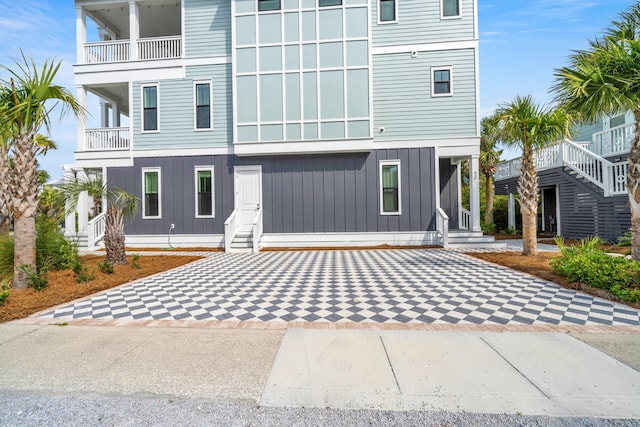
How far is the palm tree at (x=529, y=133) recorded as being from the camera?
7637 millimetres

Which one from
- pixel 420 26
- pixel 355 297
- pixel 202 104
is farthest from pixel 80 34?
pixel 355 297

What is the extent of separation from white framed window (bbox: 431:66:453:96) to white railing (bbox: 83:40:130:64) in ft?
40.3

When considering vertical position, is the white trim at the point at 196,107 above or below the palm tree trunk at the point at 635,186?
above

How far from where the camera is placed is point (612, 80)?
5.51m

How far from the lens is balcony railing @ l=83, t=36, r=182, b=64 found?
40.7ft

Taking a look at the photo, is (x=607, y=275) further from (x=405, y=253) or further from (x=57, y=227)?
(x=57, y=227)

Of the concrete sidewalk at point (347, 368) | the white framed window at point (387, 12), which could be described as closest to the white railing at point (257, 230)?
the concrete sidewalk at point (347, 368)

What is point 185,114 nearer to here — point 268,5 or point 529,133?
point 268,5

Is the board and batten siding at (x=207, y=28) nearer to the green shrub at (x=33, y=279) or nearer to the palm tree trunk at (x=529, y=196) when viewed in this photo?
the green shrub at (x=33, y=279)

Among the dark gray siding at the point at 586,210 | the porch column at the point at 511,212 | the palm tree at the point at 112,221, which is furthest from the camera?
the porch column at the point at 511,212

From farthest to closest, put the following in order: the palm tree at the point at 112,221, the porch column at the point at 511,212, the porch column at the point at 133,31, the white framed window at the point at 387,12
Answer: the porch column at the point at 511,212
the porch column at the point at 133,31
the white framed window at the point at 387,12
the palm tree at the point at 112,221

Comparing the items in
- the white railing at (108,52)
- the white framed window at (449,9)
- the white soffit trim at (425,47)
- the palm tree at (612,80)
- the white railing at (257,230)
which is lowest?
the white railing at (257,230)

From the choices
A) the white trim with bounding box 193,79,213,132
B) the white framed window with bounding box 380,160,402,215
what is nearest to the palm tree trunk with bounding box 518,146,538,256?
the white framed window with bounding box 380,160,402,215

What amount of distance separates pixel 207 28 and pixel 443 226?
469 inches
